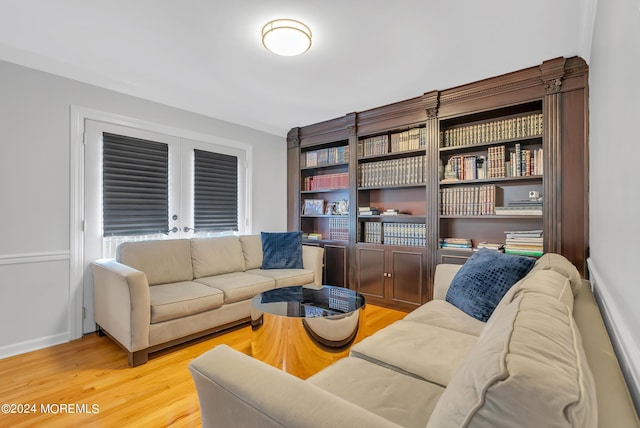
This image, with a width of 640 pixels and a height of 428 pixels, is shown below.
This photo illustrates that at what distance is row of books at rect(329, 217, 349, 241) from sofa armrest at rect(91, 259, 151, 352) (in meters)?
2.38

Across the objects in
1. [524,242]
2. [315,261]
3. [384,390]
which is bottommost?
[384,390]

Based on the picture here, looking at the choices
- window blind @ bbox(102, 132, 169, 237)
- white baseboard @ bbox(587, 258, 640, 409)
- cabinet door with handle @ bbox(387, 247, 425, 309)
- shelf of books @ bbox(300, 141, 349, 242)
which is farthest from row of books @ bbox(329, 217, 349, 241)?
white baseboard @ bbox(587, 258, 640, 409)

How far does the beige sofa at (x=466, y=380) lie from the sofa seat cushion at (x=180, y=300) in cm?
159

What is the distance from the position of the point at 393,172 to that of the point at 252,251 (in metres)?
1.93

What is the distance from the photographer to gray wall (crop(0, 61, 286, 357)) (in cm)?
241

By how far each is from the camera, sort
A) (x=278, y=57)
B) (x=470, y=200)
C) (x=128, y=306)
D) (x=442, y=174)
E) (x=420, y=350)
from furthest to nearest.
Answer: (x=442, y=174), (x=470, y=200), (x=278, y=57), (x=128, y=306), (x=420, y=350)

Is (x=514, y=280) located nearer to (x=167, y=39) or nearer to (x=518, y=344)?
(x=518, y=344)

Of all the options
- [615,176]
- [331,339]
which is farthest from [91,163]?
[615,176]

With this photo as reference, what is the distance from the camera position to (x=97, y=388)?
76.4 inches

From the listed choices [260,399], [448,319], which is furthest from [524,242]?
[260,399]

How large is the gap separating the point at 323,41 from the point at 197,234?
253 cm

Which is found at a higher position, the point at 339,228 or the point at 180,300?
the point at 339,228

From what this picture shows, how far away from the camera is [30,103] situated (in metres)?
2.51

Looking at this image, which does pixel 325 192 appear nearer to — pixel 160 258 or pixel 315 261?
pixel 315 261
